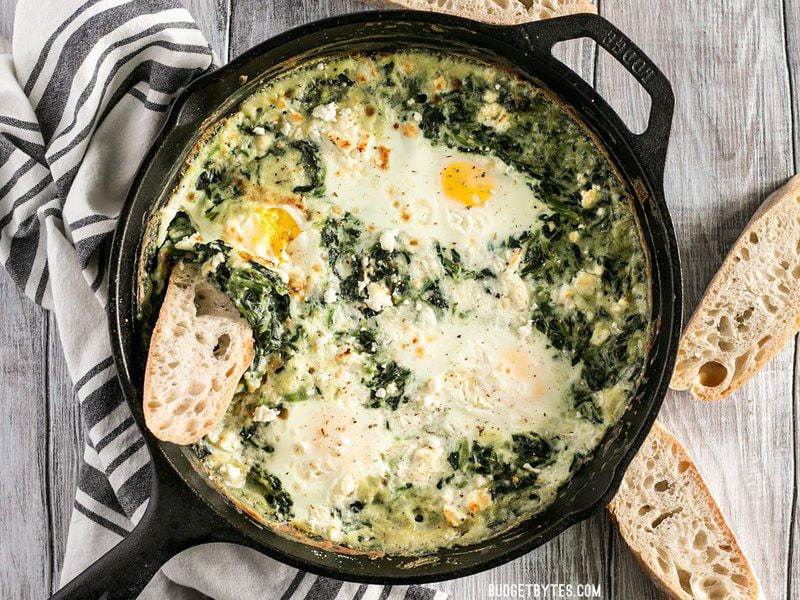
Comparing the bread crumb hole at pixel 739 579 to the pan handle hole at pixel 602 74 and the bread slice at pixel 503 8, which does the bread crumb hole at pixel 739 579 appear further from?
the bread slice at pixel 503 8

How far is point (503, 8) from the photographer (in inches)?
97.0

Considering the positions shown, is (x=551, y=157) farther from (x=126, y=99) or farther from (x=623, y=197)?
(x=126, y=99)

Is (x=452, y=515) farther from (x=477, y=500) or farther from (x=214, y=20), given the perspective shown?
(x=214, y=20)

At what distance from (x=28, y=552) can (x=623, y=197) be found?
2101 millimetres

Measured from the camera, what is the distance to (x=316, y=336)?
7.55 feet

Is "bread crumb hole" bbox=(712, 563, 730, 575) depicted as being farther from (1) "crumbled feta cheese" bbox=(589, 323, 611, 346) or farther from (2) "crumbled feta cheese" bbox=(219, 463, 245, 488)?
(2) "crumbled feta cheese" bbox=(219, 463, 245, 488)

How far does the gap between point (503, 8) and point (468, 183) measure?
580 mm

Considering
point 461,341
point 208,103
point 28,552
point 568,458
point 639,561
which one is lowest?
point 639,561

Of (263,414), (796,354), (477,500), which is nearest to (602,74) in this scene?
(796,354)

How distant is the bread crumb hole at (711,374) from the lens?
8.30ft

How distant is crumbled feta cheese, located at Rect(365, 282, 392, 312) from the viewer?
231 cm

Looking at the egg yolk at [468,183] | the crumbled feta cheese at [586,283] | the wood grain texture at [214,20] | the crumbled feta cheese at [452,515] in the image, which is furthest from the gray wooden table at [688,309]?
the egg yolk at [468,183]

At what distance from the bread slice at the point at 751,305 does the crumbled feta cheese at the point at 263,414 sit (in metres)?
1.23

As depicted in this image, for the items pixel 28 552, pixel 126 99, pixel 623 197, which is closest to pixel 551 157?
pixel 623 197
